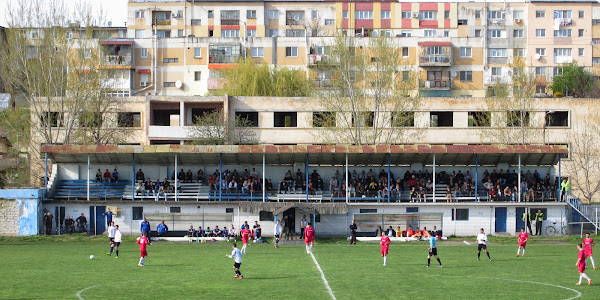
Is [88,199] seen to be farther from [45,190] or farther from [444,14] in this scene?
[444,14]

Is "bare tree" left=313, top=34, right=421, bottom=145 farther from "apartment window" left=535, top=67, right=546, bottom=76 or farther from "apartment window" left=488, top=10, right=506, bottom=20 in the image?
"apartment window" left=488, top=10, right=506, bottom=20

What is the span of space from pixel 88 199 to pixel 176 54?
47.5 m

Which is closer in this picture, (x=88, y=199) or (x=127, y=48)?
(x=88, y=199)

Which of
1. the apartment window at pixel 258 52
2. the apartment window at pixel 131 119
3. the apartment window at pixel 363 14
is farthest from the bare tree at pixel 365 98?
the apartment window at pixel 363 14

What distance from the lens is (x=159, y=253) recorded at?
39.1 meters

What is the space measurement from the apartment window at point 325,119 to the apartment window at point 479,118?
13821 millimetres

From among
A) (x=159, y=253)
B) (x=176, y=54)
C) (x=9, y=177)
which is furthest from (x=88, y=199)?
(x=176, y=54)

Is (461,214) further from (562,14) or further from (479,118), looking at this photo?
(562,14)

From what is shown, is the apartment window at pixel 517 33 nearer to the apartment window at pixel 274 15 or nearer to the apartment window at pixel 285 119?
the apartment window at pixel 274 15

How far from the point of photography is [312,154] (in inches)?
2024

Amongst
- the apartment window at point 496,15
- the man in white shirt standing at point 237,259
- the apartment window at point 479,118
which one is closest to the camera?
the man in white shirt standing at point 237,259

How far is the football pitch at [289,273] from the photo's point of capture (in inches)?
1007

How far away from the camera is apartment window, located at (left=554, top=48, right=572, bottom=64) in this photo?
103 metres

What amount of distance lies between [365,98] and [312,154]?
17275mm
